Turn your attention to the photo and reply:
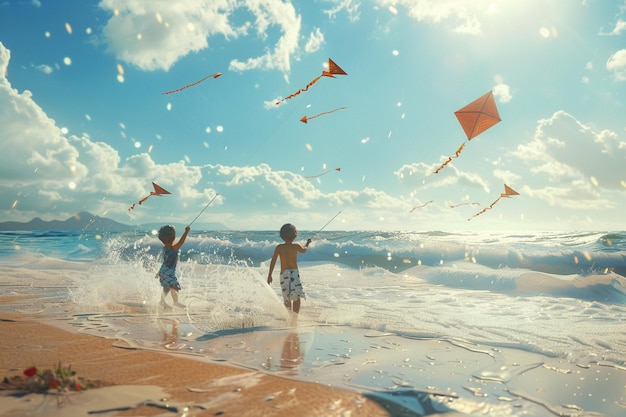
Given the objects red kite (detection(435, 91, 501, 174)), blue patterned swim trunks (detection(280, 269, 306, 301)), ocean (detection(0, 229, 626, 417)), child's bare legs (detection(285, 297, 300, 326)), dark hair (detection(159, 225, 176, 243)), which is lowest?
ocean (detection(0, 229, 626, 417))

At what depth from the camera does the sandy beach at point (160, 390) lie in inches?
A: 126

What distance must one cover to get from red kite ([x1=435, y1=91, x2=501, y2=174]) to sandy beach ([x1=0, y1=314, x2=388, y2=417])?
6.09m

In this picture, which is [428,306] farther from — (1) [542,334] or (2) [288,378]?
(2) [288,378]

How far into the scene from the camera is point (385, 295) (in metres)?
11.3

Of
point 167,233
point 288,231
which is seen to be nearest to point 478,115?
point 288,231

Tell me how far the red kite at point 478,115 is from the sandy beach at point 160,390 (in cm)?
609

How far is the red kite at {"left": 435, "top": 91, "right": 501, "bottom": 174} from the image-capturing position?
26.6ft

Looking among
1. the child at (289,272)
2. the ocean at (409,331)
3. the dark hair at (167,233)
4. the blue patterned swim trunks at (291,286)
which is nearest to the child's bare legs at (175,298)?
the ocean at (409,331)

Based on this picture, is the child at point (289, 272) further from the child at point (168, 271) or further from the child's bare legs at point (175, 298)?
the child's bare legs at point (175, 298)

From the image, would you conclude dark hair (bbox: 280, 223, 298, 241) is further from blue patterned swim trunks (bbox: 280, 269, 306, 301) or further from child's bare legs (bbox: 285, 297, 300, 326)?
child's bare legs (bbox: 285, 297, 300, 326)

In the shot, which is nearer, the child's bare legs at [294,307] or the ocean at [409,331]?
the ocean at [409,331]

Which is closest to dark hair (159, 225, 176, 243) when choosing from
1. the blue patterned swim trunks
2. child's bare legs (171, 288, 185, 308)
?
child's bare legs (171, 288, 185, 308)

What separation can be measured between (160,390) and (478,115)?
23.0 feet

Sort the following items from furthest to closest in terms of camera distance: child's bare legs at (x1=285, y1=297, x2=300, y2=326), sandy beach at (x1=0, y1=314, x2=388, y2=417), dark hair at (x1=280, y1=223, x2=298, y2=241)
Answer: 1. dark hair at (x1=280, y1=223, x2=298, y2=241)
2. child's bare legs at (x1=285, y1=297, x2=300, y2=326)
3. sandy beach at (x1=0, y1=314, x2=388, y2=417)
